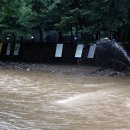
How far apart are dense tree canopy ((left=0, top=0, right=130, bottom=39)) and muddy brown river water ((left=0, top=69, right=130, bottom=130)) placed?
5.33m

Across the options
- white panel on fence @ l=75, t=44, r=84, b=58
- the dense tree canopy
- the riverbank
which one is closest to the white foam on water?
the dense tree canopy

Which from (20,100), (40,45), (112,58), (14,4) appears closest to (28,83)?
(20,100)

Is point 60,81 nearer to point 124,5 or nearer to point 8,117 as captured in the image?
point 124,5

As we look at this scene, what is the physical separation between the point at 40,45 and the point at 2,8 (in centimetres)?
2271

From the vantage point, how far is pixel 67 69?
29.0m

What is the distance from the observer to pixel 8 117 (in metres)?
12.0

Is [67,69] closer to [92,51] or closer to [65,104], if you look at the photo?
[92,51]

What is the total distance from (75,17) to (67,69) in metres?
3.67

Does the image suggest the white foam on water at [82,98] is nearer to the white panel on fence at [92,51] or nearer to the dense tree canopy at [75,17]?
the dense tree canopy at [75,17]

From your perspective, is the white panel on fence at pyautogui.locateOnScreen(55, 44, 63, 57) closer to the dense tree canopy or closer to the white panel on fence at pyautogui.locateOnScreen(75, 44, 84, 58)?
the dense tree canopy

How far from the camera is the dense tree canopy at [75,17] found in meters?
26.8

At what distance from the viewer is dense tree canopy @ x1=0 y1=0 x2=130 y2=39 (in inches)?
1053

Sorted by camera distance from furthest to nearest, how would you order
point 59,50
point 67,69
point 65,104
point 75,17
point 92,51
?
point 59,50 < point 92,51 < point 75,17 < point 67,69 < point 65,104

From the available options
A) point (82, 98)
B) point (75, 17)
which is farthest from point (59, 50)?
Answer: point (82, 98)
